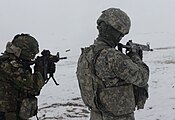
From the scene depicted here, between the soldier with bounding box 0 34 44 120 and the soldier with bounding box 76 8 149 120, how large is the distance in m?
0.58

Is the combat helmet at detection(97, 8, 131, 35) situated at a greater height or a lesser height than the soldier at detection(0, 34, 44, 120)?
greater

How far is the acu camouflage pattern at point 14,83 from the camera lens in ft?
12.3

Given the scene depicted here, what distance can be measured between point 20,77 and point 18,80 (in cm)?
4

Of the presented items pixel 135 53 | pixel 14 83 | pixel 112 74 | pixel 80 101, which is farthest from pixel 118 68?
pixel 80 101

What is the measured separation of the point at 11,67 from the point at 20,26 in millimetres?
33520

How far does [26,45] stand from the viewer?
3.82 m

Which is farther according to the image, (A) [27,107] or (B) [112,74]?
(A) [27,107]

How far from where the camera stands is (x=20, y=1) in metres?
47.0

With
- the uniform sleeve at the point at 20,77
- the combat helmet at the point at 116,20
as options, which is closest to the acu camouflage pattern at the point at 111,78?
the combat helmet at the point at 116,20

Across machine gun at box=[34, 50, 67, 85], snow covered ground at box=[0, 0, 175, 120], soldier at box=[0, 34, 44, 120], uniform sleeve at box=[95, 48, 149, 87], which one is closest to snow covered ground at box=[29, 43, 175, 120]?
snow covered ground at box=[0, 0, 175, 120]

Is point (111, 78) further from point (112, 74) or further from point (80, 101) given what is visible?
point (80, 101)

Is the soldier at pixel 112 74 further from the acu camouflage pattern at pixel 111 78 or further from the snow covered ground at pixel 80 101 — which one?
the snow covered ground at pixel 80 101

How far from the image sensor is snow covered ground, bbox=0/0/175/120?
8.32 meters

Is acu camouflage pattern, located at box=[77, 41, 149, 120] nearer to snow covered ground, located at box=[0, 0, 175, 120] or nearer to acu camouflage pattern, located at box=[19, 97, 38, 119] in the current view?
acu camouflage pattern, located at box=[19, 97, 38, 119]
